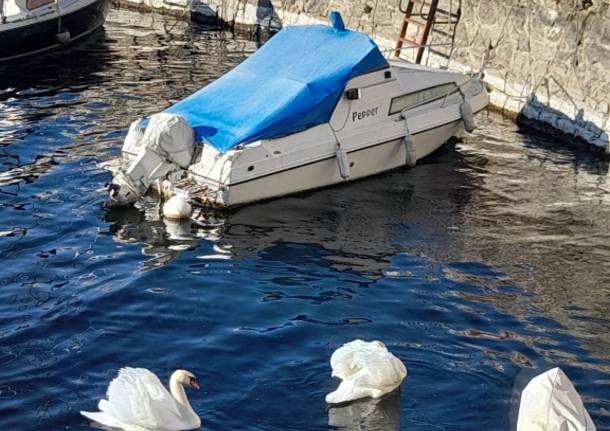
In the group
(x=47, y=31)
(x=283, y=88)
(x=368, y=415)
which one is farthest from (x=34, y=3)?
(x=368, y=415)

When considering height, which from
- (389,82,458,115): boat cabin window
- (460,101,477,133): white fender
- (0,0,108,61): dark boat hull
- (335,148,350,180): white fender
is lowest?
(0,0,108,61): dark boat hull

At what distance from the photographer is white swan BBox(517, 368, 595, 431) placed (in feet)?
39.0

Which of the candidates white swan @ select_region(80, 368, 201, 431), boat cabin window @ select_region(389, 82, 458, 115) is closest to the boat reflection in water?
boat cabin window @ select_region(389, 82, 458, 115)

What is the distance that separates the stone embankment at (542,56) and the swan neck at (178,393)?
1373cm

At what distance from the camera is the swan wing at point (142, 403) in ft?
39.1

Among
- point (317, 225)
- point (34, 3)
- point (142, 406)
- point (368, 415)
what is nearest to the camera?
point (142, 406)

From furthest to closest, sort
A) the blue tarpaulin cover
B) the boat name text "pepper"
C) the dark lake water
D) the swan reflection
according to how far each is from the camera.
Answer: the boat name text "pepper", the blue tarpaulin cover, the dark lake water, the swan reflection

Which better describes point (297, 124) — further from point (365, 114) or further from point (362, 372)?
point (362, 372)

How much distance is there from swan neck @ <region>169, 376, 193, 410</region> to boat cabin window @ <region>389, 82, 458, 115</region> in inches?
406

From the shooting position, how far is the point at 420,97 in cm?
2197

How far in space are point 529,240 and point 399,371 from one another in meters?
6.24

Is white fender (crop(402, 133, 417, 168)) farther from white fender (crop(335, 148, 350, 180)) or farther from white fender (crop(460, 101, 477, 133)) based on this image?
white fender (crop(335, 148, 350, 180))

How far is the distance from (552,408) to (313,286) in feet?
18.2

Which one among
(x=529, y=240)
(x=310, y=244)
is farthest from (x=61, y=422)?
(x=529, y=240)
